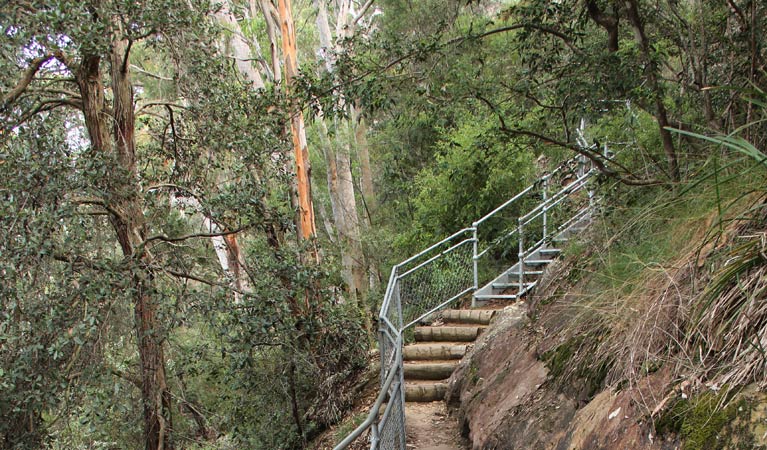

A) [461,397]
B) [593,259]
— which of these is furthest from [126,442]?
[593,259]

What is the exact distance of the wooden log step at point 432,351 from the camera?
8391 mm

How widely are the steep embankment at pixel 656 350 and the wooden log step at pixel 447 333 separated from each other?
2.92m

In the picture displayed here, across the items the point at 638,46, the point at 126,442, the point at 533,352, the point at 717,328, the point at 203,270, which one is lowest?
the point at 126,442

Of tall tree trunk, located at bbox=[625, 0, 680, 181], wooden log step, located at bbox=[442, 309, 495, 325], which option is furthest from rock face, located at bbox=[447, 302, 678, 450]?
tall tree trunk, located at bbox=[625, 0, 680, 181]

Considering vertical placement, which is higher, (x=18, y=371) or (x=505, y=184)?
(x=505, y=184)

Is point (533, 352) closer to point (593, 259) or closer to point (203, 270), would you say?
point (593, 259)

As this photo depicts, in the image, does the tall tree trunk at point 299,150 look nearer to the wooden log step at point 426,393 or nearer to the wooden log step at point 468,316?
the wooden log step at point 468,316

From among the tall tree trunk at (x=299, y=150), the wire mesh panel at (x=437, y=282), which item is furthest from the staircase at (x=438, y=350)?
the tall tree trunk at (x=299, y=150)

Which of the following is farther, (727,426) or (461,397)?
(461,397)

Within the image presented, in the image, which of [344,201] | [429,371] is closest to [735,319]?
[429,371]

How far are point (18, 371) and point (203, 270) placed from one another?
9.65ft

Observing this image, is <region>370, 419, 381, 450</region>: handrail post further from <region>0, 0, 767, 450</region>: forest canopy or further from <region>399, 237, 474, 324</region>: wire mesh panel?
<region>399, 237, 474, 324</region>: wire mesh panel

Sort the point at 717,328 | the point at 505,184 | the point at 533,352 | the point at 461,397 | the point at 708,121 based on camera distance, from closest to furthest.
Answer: the point at 717,328 < the point at 708,121 < the point at 533,352 < the point at 461,397 < the point at 505,184

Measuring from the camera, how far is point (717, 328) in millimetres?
2918
